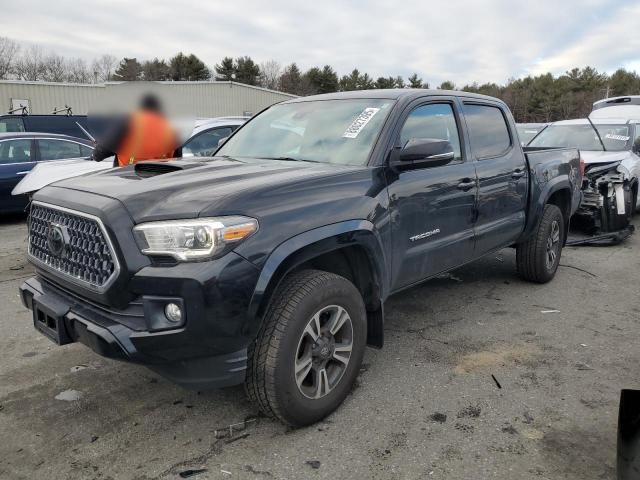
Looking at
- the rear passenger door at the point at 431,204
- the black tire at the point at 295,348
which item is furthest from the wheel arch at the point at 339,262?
the rear passenger door at the point at 431,204

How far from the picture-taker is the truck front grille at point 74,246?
2.40 meters

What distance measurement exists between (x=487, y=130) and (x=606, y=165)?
4.04 m

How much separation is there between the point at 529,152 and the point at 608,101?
10520mm

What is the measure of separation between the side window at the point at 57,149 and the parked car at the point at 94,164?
1223mm

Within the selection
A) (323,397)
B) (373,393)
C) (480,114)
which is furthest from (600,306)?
(323,397)

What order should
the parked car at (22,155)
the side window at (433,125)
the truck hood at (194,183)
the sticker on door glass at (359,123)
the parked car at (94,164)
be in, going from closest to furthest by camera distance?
the truck hood at (194,183) < the sticker on door glass at (359,123) < the side window at (433,125) < the parked car at (94,164) < the parked car at (22,155)

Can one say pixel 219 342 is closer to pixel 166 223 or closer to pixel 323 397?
pixel 166 223

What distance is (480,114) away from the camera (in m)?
4.45

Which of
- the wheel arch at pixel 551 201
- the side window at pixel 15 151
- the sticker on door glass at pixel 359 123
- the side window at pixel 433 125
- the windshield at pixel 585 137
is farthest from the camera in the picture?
the side window at pixel 15 151

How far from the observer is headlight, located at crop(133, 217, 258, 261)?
2.30 metres

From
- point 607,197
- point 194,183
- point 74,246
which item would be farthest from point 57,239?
point 607,197

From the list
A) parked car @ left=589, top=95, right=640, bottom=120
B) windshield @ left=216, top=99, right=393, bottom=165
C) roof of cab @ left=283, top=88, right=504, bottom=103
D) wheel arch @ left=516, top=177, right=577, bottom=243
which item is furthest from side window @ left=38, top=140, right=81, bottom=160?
parked car @ left=589, top=95, right=640, bottom=120

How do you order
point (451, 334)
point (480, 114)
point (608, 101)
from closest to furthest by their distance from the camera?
1. point (451, 334)
2. point (480, 114)
3. point (608, 101)

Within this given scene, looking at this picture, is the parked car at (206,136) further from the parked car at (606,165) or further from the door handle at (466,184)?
the parked car at (606,165)
